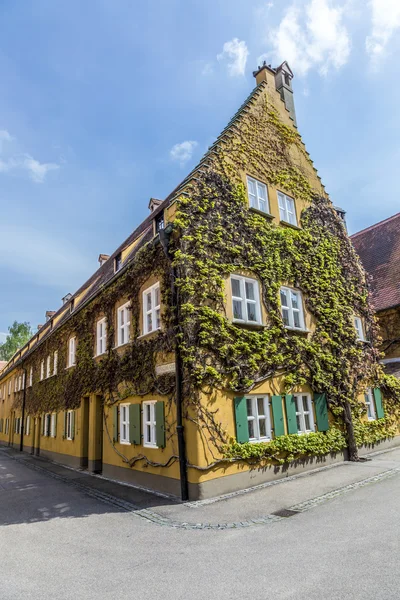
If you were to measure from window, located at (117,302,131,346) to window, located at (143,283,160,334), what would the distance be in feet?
4.43

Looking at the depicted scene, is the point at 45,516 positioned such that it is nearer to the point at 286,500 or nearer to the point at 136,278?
the point at 286,500

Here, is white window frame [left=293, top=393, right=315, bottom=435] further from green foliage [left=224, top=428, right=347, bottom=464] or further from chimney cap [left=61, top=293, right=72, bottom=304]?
chimney cap [left=61, top=293, right=72, bottom=304]

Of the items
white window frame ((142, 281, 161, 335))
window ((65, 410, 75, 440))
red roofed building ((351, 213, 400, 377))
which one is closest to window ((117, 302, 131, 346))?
white window frame ((142, 281, 161, 335))

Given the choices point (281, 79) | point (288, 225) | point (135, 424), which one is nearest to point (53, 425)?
point (135, 424)

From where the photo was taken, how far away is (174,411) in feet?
34.0

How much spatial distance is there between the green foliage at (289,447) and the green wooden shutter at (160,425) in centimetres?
188

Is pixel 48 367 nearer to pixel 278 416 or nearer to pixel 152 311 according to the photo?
pixel 152 311

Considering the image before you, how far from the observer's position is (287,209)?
14.9 metres

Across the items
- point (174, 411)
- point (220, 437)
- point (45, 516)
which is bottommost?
point (45, 516)

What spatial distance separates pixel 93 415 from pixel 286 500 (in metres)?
9.08

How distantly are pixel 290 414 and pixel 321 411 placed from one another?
173 cm

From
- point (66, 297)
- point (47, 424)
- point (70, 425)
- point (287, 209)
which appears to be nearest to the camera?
point (287, 209)

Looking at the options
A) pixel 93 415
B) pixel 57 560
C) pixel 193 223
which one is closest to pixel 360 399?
pixel 193 223

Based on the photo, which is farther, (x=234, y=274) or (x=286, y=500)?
(x=234, y=274)
